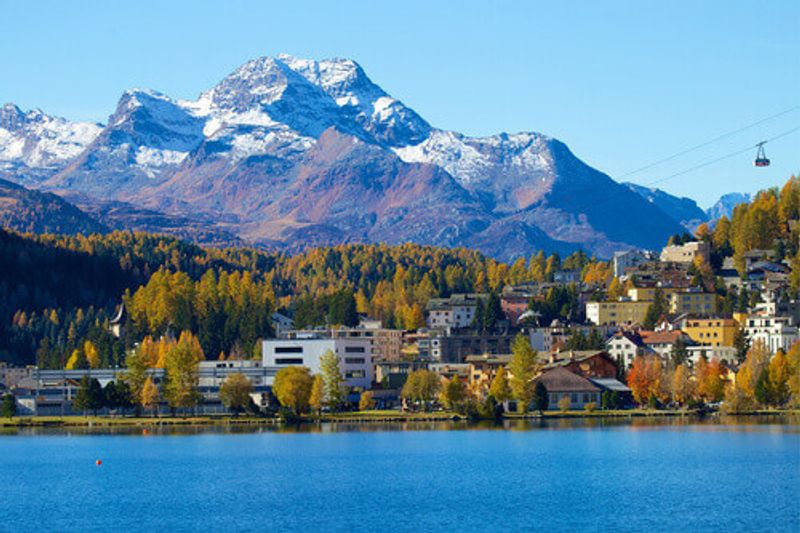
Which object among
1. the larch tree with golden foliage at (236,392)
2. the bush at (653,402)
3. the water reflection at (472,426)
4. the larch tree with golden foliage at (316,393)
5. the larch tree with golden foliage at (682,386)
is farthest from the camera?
the bush at (653,402)

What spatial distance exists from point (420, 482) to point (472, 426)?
2062 inches

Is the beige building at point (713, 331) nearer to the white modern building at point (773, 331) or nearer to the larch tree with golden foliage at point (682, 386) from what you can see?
the white modern building at point (773, 331)

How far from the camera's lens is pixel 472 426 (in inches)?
5551

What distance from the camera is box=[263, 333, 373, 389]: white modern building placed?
182 metres

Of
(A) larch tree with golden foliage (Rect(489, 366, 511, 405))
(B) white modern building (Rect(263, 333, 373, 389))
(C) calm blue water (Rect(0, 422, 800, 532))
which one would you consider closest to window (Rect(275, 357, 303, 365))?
(B) white modern building (Rect(263, 333, 373, 389))

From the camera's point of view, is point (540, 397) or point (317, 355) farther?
point (317, 355)

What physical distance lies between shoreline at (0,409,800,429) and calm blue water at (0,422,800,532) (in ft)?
76.3

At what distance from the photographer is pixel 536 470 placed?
9419cm

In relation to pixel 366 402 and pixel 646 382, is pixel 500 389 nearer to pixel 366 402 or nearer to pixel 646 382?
pixel 646 382

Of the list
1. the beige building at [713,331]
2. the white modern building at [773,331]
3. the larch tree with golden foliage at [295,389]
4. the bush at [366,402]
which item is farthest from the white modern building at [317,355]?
the white modern building at [773,331]

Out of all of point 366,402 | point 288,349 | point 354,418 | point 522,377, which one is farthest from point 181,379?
point 522,377

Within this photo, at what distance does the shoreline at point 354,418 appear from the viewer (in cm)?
15100

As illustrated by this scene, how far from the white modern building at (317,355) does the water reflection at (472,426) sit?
1242 inches

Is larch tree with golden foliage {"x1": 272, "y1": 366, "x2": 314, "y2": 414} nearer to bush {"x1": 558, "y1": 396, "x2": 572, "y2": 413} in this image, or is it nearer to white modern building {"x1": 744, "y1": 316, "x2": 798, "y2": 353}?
bush {"x1": 558, "y1": 396, "x2": 572, "y2": 413}
